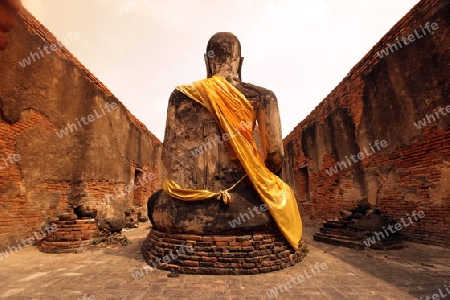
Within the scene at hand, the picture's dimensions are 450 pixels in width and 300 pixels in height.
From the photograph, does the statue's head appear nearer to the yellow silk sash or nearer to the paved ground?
the yellow silk sash

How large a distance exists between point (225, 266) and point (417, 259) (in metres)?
3.07

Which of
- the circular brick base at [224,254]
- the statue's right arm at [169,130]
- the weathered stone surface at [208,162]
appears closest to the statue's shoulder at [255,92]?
the weathered stone surface at [208,162]

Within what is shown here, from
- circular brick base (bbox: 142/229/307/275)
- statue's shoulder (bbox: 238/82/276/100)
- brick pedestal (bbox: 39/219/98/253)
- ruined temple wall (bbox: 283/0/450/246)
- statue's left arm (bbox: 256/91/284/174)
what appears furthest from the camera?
ruined temple wall (bbox: 283/0/450/246)

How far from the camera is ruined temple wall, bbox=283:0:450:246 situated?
4844 millimetres

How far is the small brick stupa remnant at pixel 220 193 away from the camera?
343 centimetres

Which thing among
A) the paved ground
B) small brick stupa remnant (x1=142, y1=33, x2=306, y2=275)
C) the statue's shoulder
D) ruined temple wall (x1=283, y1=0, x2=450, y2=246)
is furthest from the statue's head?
ruined temple wall (x1=283, y1=0, x2=450, y2=246)

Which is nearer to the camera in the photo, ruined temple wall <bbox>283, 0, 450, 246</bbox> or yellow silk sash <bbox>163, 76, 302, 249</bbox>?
yellow silk sash <bbox>163, 76, 302, 249</bbox>

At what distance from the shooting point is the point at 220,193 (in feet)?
12.1

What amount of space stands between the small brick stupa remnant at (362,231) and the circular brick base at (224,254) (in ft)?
6.53

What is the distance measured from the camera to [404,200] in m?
5.62

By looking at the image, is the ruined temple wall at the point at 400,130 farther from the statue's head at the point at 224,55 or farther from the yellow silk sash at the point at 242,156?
the statue's head at the point at 224,55

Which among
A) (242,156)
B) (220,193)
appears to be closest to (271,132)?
(242,156)

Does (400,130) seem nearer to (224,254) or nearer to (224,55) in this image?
(224,55)

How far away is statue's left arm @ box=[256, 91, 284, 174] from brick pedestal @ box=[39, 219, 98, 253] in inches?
151
